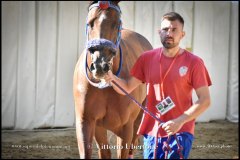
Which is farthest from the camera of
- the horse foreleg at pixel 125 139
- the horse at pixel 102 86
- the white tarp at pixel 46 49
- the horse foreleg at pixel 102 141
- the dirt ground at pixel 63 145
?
the white tarp at pixel 46 49

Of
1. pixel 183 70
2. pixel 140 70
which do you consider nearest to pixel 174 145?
pixel 183 70

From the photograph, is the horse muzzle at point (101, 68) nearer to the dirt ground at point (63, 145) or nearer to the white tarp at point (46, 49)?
the dirt ground at point (63, 145)

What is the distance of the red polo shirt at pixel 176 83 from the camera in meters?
2.72

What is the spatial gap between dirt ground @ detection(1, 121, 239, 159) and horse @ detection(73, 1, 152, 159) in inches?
49.3

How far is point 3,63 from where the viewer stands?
598 centimetres

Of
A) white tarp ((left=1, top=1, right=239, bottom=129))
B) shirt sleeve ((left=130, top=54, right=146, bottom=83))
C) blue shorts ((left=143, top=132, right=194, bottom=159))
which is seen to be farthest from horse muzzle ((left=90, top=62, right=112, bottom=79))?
white tarp ((left=1, top=1, right=239, bottom=129))

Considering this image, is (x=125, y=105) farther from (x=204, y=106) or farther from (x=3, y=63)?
(x=3, y=63)

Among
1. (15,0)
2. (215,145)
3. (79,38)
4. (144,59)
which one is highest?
(15,0)

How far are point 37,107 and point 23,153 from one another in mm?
1222

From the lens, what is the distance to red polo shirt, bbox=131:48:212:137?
2717 millimetres

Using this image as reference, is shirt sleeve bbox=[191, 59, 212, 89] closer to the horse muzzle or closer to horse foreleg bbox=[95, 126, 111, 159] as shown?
the horse muzzle

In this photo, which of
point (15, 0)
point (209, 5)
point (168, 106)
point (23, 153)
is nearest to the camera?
point (168, 106)

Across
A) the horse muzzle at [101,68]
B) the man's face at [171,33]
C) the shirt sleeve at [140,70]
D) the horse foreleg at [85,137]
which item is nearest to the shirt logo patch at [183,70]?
the man's face at [171,33]

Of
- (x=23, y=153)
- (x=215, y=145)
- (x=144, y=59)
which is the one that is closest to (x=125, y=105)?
(x=144, y=59)
